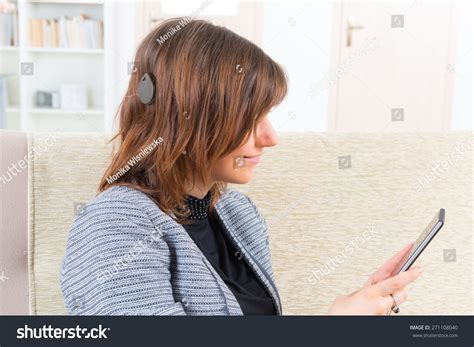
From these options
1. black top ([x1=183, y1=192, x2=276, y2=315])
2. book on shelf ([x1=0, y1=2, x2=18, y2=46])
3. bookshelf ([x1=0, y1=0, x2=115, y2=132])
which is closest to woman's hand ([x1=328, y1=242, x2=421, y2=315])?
black top ([x1=183, y1=192, x2=276, y2=315])

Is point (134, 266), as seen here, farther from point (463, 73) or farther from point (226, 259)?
point (463, 73)

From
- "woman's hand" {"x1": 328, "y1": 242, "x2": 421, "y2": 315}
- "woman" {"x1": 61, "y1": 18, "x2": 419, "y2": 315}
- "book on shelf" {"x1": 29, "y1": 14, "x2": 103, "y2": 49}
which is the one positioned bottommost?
"woman's hand" {"x1": 328, "y1": 242, "x2": 421, "y2": 315}

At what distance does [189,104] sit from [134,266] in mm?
261

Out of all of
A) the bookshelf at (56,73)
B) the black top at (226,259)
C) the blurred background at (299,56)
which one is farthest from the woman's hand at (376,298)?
the bookshelf at (56,73)

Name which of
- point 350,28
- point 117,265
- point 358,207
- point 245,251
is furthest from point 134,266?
point 350,28

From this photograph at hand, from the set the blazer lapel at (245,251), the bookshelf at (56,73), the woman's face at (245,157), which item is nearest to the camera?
the woman's face at (245,157)

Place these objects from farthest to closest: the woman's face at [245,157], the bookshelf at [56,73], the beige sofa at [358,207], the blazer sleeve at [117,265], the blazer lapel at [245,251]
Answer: the bookshelf at [56,73] < the beige sofa at [358,207] < the blazer lapel at [245,251] < the woman's face at [245,157] < the blazer sleeve at [117,265]

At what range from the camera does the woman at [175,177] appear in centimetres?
92

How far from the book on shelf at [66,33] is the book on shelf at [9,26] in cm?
10

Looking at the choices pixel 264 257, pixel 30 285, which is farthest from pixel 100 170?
pixel 264 257

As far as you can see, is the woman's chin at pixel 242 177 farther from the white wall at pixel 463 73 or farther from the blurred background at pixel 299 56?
the white wall at pixel 463 73

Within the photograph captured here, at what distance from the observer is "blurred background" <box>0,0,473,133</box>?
376cm

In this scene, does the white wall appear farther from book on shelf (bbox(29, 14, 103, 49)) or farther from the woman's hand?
the woman's hand
